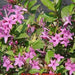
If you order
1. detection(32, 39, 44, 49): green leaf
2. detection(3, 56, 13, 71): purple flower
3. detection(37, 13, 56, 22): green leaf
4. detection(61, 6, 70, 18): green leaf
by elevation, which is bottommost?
detection(3, 56, 13, 71): purple flower

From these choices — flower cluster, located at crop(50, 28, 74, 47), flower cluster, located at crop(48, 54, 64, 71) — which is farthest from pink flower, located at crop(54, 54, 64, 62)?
flower cluster, located at crop(50, 28, 74, 47)

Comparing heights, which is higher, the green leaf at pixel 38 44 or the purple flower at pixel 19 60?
the green leaf at pixel 38 44

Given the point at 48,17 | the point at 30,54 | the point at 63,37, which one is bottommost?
the point at 30,54

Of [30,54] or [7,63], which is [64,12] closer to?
[30,54]

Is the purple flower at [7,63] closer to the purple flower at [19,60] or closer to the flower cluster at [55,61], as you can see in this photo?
the purple flower at [19,60]

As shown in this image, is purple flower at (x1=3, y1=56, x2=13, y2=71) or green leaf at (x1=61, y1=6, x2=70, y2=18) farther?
purple flower at (x1=3, y1=56, x2=13, y2=71)

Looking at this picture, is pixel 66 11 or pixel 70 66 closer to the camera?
pixel 66 11

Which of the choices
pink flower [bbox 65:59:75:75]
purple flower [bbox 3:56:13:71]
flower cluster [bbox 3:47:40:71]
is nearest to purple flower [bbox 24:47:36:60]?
flower cluster [bbox 3:47:40:71]

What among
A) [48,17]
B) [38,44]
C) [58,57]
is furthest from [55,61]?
[48,17]

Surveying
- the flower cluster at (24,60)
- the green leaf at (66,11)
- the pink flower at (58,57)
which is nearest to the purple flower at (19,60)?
the flower cluster at (24,60)

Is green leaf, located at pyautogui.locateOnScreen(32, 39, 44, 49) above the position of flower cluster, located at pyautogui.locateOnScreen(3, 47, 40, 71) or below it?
above

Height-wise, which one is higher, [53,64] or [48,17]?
[48,17]

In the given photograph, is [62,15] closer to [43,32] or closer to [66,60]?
[43,32]

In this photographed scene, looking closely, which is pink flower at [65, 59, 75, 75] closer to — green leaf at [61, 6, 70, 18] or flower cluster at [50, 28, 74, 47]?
flower cluster at [50, 28, 74, 47]
